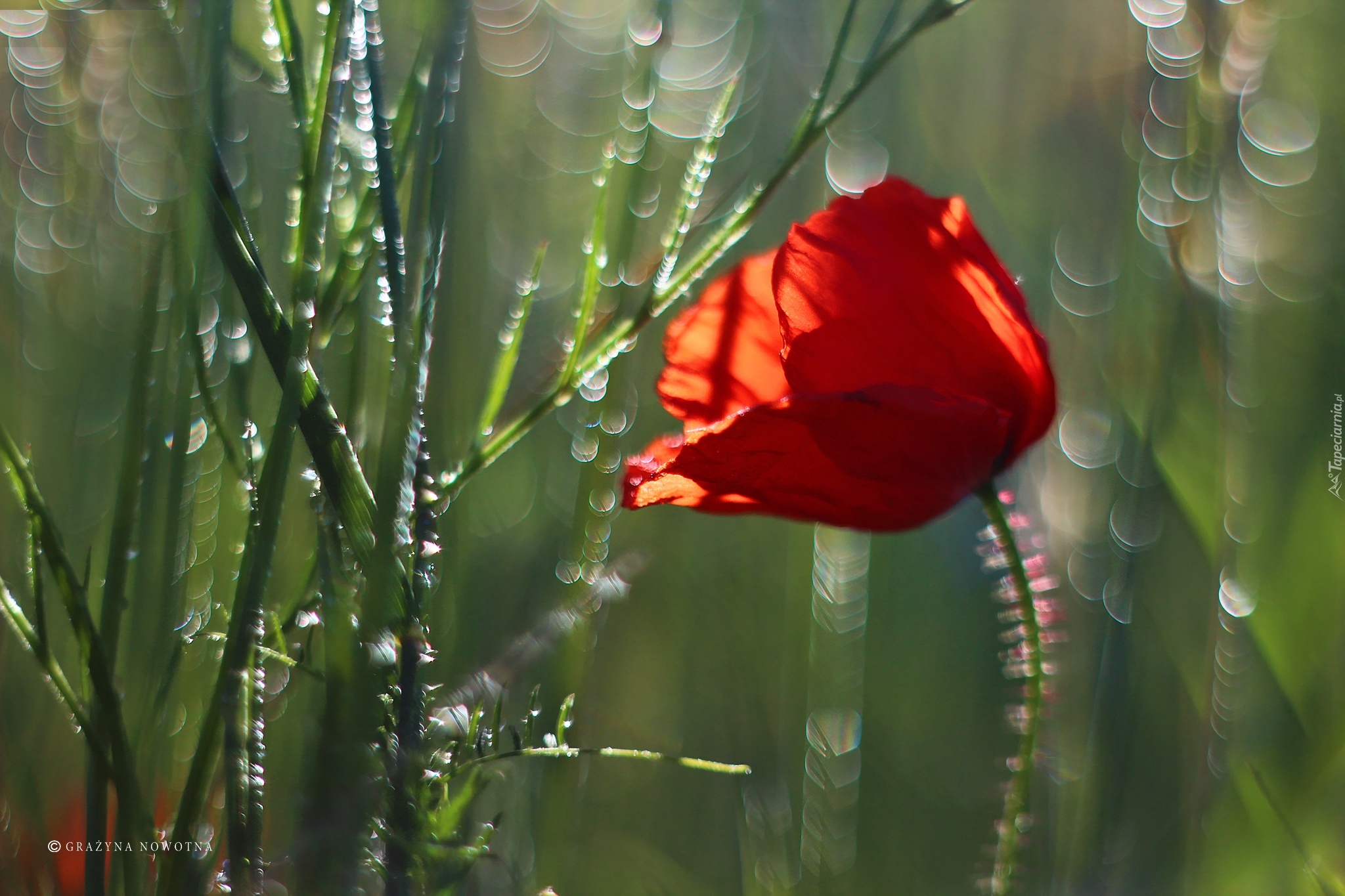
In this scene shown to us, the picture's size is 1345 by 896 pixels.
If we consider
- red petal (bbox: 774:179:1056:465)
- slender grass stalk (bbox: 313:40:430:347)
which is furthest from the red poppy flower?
slender grass stalk (bbox: 313:40:430:347)

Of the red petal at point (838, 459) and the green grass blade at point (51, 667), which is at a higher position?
the red petal at point (838, 459)

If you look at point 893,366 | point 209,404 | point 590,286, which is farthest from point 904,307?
point 209,404

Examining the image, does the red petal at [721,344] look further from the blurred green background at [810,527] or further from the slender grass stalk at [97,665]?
the slender grass stalk at [97,665]

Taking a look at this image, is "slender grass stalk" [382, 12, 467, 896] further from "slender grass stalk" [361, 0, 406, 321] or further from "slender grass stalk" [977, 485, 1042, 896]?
"slender grass stalk" [977, 485, 1042, 896]

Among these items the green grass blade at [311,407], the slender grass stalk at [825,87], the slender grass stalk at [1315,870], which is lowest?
the slender grass stalk at [1315,870]

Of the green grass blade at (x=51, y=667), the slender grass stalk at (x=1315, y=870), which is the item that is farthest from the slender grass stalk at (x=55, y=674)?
the slender grass stalk at (x=1315, y=870)

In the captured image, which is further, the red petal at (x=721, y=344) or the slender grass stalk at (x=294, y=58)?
the red petal at (x=721, y=344)
